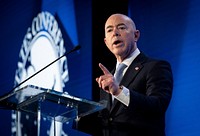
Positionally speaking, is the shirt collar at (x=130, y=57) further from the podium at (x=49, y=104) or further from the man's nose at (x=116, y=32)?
the podium at (x=49, y=104)

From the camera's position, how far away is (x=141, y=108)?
2418 millimetres

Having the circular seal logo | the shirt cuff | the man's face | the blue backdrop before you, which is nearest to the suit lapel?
the man's face

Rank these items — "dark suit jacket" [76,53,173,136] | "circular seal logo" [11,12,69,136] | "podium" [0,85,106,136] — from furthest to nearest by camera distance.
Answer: "circular seal logo" [11,12,69,136] → "dark suit jacket" [76,53,173,136] → "podium" [0,85,106,136]

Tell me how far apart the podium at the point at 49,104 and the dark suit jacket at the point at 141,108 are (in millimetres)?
153

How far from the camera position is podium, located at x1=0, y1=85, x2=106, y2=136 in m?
2.31

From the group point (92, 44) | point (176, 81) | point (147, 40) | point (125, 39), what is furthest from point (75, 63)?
point (125, 39)

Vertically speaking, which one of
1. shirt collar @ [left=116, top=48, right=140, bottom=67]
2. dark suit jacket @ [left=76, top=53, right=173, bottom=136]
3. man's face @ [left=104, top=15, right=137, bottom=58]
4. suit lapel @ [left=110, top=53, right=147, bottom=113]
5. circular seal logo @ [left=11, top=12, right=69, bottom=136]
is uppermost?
circular seal logo @ [left=11, top=12, right=69, bottom=136]

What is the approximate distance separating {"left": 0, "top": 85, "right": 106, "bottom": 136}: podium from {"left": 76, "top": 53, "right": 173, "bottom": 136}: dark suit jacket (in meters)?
0.15

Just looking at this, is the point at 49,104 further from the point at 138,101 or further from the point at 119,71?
the point at 119,71

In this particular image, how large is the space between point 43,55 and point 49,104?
2037 mm

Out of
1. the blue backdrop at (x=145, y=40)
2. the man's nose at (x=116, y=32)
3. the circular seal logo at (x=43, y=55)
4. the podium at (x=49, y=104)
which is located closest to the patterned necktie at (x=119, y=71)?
the man's nose at (x=116, y=32)

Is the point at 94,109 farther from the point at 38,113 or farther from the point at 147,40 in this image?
the point at 147,40

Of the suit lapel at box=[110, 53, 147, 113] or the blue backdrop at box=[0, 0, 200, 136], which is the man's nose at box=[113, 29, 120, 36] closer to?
the suit lapel at box=[110, 53, 147, 113]

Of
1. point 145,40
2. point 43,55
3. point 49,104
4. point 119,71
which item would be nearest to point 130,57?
point 119,71
